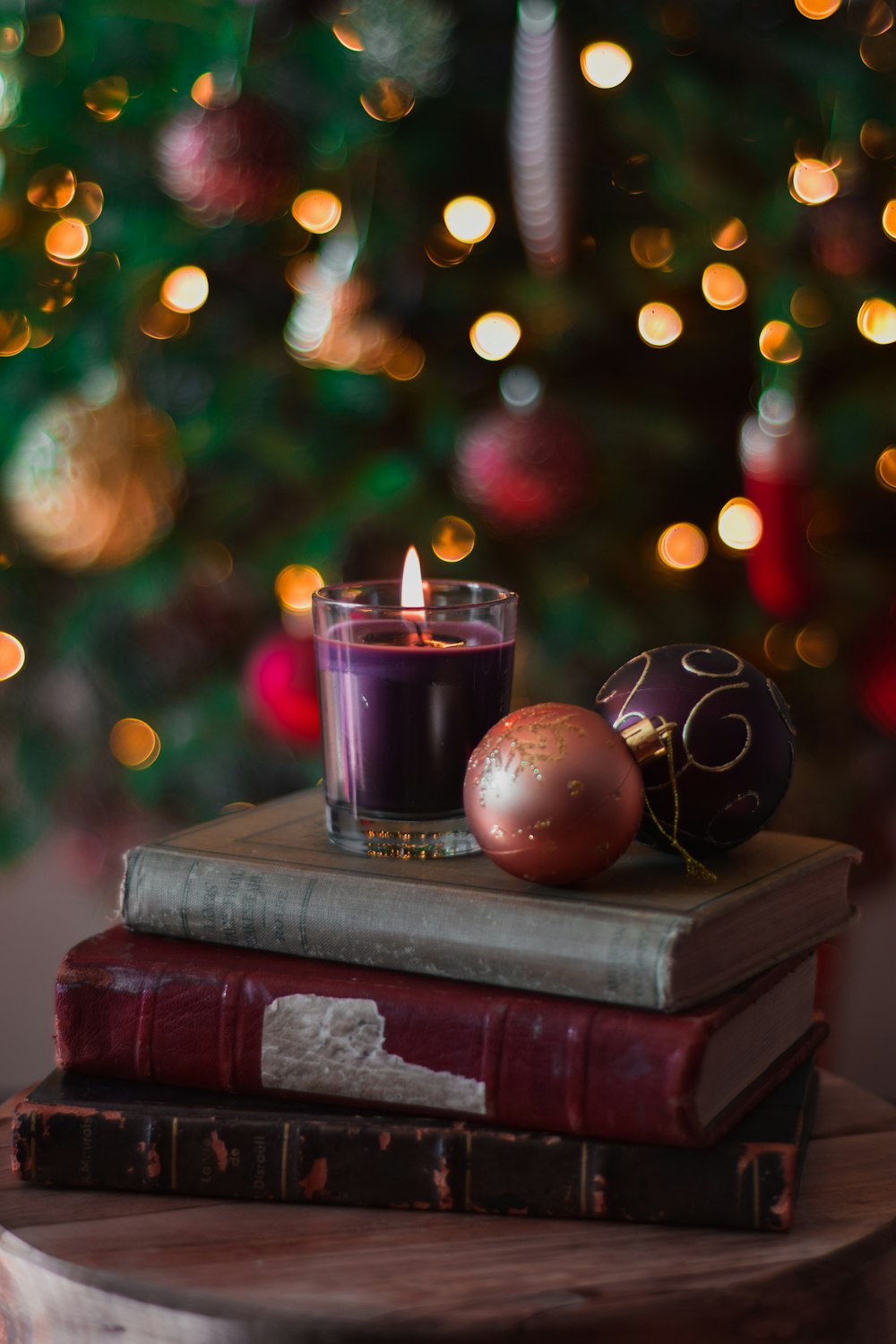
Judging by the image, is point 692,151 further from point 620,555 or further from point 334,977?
point 334,977

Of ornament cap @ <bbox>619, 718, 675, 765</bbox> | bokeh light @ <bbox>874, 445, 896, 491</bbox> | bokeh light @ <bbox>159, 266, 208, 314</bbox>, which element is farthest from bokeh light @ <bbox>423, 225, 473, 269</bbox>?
ornament cap @ <bbox>619, 718, 675, 765</bbox>

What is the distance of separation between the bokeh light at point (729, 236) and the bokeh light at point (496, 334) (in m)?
0.21

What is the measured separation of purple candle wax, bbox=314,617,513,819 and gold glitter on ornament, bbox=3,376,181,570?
662mm

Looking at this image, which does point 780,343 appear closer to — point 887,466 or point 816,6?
point 887,466

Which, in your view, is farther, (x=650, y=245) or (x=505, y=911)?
(x=650, y=245)

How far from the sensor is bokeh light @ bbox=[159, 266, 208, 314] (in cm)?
129

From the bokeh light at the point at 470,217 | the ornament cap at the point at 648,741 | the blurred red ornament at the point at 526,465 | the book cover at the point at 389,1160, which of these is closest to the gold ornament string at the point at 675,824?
the ornament cap at the point at 648,741

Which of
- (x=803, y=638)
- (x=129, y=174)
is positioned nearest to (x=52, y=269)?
(x=129, y=174)

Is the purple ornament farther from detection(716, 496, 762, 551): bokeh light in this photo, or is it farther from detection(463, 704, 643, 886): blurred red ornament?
detection(716, 496, 762, 551): bokeh light

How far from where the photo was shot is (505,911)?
56cm

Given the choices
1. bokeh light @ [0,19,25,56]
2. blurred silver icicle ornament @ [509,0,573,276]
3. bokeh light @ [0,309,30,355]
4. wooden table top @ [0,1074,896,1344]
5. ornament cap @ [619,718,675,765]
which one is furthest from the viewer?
bokeh light @ [0,309,30,355]

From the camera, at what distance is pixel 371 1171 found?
0.57 m

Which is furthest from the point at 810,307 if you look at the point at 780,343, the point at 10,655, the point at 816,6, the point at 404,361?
the point at 10,655

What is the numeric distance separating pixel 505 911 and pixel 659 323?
88cm
